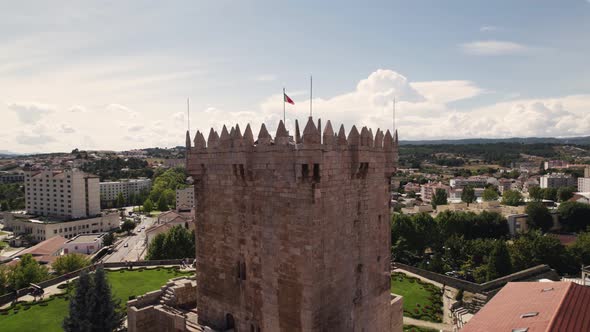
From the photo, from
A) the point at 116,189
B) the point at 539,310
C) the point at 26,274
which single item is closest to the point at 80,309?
the point at 26,274

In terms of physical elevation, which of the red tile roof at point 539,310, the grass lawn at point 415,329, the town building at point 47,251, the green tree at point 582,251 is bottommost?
the town building at point 47,251

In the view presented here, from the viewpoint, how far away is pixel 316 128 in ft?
52.0

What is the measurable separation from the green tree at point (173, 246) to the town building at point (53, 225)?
6369cm

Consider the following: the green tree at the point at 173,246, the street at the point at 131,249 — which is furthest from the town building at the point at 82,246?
the green tree at the point at 173,246

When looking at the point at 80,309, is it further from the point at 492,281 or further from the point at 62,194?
the point at 62,194

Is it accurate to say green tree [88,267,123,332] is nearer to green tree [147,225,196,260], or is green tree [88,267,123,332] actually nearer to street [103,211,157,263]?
green tree [147,225,196,260]

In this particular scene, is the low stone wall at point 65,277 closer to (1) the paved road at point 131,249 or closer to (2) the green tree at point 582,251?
(1) the paved road at point 131,249

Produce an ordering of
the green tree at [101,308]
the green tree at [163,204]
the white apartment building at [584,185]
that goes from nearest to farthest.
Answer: the green tree at [101,308] → the green tree at [163,204] → the white apartment building at [584,185]

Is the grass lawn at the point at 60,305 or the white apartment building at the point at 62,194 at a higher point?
the white apartment building at the point at 62,194

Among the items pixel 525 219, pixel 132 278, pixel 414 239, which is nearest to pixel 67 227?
pixel 132 278

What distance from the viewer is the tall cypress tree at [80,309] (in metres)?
31.9

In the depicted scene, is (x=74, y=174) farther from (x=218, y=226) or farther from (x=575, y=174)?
(x=575, y=174)

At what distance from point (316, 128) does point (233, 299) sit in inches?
381

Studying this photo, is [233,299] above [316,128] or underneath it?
underneath
